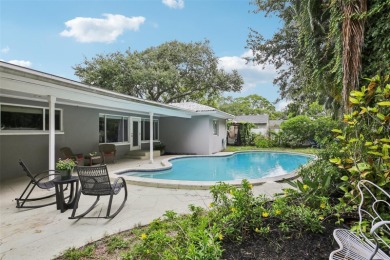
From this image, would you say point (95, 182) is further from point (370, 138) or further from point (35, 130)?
point (35, 130)

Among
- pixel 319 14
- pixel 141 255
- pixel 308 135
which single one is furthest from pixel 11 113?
pixel 308 135

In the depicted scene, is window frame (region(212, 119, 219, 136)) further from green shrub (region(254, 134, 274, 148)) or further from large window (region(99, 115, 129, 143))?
large window (region(99, 115, 129, 143))

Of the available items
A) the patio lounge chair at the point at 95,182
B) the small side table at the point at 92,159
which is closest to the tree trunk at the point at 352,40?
the patio lounge chair at the point at 95,182

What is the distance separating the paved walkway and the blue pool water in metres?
3.75

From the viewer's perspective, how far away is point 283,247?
271cm

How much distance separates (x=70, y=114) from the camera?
10492mm

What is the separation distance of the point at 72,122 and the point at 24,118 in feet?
6.83

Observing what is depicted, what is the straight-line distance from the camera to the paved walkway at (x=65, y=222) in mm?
3451

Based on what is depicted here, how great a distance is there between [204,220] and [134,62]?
2312 cm

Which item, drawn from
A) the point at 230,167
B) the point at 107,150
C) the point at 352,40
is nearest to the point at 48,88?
the point at 107,150

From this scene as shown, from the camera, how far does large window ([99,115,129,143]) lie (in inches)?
496

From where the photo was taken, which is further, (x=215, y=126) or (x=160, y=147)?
(x=215, y=126)

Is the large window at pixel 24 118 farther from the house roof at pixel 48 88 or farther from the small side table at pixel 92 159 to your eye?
the small side table at pixel 92 159

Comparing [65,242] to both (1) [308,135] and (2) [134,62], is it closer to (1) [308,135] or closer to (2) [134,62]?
(1) [308,135]
